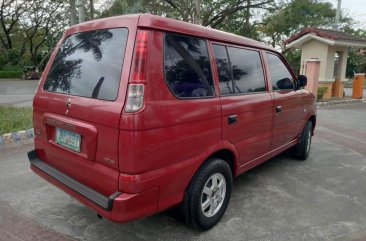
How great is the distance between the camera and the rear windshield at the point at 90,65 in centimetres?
237

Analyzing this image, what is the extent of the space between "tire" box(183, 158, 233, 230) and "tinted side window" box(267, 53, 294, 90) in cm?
158

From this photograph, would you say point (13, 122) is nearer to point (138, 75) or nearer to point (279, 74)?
point (138, 75)

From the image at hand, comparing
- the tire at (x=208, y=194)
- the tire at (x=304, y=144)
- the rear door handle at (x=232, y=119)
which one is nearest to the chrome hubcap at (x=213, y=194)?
the tire at (x=208, y=194)

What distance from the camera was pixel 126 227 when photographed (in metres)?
3.00

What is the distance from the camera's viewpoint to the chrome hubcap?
2.95 m

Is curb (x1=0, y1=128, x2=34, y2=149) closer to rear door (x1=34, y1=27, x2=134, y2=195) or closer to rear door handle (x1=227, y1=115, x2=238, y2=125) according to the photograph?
rear door (x1=34, y1=27, x2=134, y2=195)

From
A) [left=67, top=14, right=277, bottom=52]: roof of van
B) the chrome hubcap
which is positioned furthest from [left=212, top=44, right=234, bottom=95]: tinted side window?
the chrome hubcap

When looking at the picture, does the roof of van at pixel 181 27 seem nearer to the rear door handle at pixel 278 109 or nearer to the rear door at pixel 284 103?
the rear door at pixel 284 103

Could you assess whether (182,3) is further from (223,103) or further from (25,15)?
(25,15)

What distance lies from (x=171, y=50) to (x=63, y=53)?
1.22 m

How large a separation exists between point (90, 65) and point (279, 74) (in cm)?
273

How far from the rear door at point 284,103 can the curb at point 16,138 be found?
453 centimetres

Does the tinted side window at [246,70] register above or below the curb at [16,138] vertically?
above

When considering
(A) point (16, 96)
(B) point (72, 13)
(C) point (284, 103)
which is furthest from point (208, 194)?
(A) point (16, 96)
